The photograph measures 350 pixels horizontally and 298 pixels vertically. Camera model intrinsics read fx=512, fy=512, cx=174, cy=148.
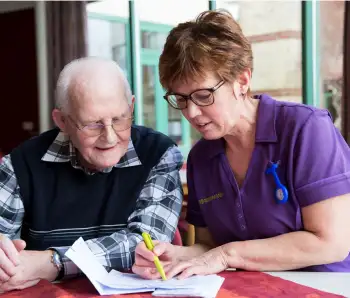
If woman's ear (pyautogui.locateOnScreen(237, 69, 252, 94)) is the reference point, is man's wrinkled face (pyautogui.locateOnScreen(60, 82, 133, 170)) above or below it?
below

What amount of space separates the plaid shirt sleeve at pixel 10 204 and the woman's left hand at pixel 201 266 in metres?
0.62

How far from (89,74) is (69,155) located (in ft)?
1.04

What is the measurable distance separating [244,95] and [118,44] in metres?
5.87

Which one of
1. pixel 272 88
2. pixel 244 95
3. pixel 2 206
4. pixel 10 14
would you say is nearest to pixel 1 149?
pixel 10 14

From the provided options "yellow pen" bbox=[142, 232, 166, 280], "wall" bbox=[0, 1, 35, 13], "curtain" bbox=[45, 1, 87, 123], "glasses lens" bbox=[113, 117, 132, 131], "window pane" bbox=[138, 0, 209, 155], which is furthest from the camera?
"window pane" bbox=[138, 0, 209, 155]

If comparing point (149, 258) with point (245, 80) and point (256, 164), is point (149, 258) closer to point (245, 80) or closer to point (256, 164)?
point (256, 164)

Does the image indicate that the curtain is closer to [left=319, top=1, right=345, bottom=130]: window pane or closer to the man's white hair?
[left=319, top=1, right=345, bottom=130]: window pane

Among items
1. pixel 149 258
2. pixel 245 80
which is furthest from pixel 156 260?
pixel 245 80

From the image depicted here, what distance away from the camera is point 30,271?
4.59 feet

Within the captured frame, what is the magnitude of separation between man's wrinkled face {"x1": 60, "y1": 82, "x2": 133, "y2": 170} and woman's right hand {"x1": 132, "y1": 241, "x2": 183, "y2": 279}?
1.15 ft

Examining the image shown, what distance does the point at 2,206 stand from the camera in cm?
170

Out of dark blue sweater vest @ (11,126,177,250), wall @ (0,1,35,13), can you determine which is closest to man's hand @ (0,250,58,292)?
dark blue sweater vest @ (11,126,177,250)

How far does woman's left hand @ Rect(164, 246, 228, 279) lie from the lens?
4.40 ft

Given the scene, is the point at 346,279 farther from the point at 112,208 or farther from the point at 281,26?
the point at 281,26
